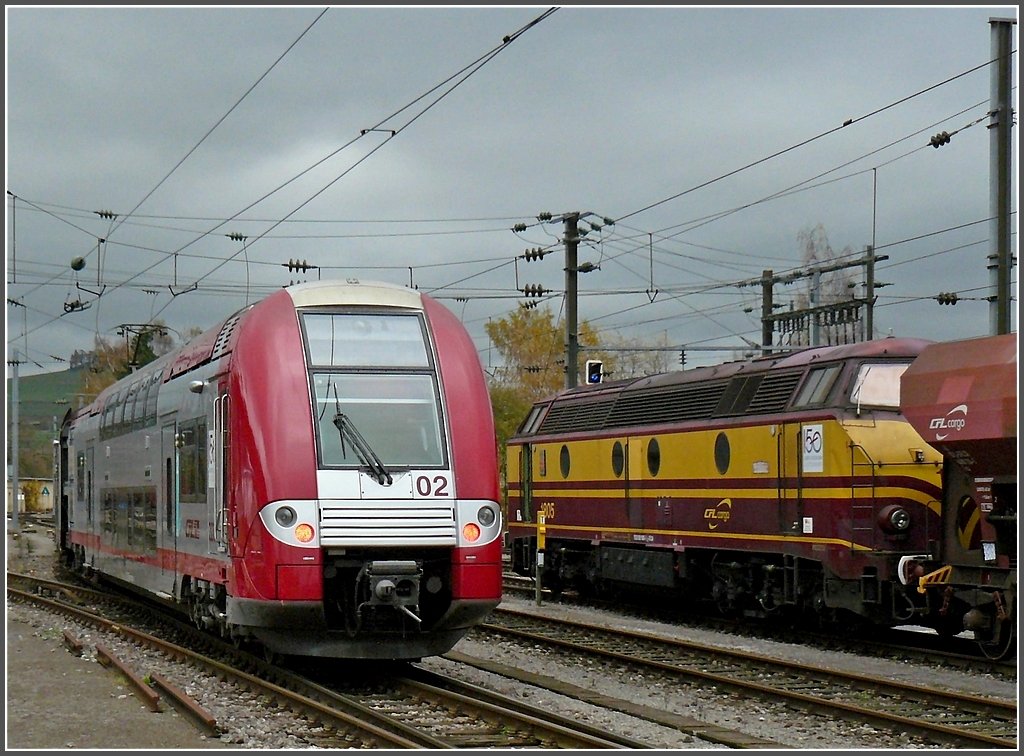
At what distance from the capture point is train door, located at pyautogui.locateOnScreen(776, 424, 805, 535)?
56.9ft

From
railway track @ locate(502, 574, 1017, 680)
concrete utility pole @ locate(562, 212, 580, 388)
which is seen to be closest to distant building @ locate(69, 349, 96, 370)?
concrete utility pole @ locate(562, 212, 580, 388)

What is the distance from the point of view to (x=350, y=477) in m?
12.4

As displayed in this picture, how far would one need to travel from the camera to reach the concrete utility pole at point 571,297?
98.4 feet

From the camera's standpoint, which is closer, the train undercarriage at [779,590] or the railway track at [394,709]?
the railway track at [394,709]

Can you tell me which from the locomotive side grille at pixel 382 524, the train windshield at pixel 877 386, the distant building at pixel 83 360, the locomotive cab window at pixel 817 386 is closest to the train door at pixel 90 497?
the locomotive side grille at pixel 382 524

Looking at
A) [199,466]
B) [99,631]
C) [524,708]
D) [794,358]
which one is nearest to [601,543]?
[794,358]

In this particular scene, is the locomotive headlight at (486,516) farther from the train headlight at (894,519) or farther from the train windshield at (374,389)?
the train headlight at (894,519)

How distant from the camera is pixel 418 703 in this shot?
12336 mm

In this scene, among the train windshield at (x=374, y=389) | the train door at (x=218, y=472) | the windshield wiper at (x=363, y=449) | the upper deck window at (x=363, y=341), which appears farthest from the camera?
the train door at (x=218, y=472)

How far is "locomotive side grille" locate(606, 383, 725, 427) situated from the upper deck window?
7305mm

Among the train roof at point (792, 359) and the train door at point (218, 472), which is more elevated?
the train roof at point (792, 359)

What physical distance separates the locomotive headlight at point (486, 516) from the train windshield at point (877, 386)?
579 centimetres

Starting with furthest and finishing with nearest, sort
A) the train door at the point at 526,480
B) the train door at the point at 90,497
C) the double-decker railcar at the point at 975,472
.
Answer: the train door at the point at 526,480 < the train door at the point at 90,497 < the double-decker railcar at the point at 975,472

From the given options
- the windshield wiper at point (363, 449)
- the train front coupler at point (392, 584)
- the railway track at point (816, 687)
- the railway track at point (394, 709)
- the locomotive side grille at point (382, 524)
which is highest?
the windshield wiper at point (363, 449)
